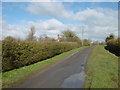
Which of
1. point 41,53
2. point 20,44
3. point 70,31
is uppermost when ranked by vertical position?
point 70,31

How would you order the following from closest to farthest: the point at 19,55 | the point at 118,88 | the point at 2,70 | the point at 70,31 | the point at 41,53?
the point at 118,88 → the point at 2,70 → the point at 19,55 → the point at 41,53 → the point at 70,31

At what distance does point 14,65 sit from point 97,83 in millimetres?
5519

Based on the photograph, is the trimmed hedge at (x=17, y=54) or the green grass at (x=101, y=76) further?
the trimmed hedge at (x=17, y=54)

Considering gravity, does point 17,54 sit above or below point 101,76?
above

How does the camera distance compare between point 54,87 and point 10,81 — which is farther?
point 10,81

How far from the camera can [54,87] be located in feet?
13.8

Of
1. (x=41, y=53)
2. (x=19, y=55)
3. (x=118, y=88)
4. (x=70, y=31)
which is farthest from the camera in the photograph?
(x=70, y=31)

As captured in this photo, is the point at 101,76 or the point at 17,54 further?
the point at 17,54

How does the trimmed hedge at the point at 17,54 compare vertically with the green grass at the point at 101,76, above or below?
above

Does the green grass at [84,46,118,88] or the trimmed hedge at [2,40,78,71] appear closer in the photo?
the green grass at [84,46,118,88]

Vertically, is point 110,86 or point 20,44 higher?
point 20,44

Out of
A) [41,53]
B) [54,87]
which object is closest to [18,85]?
[54,87]

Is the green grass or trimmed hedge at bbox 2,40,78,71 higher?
trimmed hedge at bbox 2,40,78,71

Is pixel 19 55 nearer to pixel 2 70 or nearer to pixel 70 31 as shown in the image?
pixel 2 70
